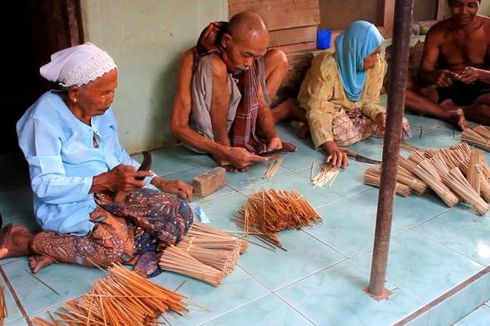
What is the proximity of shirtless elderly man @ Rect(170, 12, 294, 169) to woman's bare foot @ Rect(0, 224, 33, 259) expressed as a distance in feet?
4.13

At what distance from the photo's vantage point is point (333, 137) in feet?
12.5

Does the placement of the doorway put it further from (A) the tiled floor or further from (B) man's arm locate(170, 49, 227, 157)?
(A) the tiled floor

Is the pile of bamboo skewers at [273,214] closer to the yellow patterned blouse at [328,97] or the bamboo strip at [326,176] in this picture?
the bamboo strip at [326,176]

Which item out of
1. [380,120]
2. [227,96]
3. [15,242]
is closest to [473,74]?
[380,120]

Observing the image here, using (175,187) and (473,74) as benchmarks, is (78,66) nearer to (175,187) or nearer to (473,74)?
(175,187)

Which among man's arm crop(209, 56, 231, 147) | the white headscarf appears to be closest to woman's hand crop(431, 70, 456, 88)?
man's arm crop(209, 56, 231, 147)

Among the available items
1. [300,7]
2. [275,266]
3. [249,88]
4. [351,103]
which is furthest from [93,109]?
[300,7]

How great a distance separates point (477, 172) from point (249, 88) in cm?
145

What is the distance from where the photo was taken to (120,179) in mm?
2320

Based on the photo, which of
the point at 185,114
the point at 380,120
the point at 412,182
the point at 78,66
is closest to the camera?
the point at 78,66

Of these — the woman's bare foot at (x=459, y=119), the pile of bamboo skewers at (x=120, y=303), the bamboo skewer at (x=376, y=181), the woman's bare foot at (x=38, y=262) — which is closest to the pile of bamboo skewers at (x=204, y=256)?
the pile of bamboo skewers at (x=120, y=303)

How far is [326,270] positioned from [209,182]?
934mm

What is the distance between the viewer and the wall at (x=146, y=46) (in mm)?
3355

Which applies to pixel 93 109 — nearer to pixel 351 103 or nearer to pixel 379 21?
pixel 351 103
